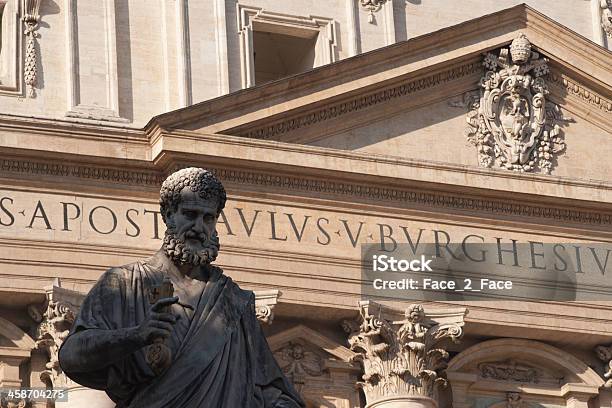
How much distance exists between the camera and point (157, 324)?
8273 millimetres

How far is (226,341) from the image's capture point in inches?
340

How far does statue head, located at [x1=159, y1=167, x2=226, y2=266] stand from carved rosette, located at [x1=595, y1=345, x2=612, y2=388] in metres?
20.9

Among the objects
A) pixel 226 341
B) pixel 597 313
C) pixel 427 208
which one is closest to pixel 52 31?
pixel 427 208

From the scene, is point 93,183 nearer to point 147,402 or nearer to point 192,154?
point 192,154

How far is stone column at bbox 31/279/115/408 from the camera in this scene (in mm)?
25578

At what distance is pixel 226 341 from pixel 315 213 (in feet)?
64.6

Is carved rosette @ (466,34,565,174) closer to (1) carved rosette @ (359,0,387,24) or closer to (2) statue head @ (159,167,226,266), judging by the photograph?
(1) carved rosette @ (359,0,387,24)

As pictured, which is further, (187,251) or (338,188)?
(338,188)

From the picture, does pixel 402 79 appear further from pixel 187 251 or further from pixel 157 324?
pixel 157 324

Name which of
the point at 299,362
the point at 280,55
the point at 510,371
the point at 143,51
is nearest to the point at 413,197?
the point at 510,371

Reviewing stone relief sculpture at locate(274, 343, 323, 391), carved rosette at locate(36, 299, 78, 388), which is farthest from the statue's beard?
A: stone relief sculpture at locate(274, 343, 323, 391)

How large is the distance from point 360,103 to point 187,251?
67.7 feet

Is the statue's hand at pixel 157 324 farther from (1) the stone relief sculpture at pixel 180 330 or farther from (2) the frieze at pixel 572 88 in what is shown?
(2) the frieze at pixel 572 88

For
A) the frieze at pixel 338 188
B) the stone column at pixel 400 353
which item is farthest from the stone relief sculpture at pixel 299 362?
the frieze at pixel 338 188
